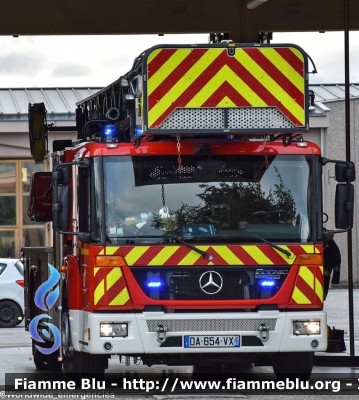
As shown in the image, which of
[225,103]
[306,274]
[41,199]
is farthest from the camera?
[41,199]

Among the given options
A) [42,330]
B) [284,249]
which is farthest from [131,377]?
[284,249]

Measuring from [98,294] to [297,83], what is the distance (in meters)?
2.75

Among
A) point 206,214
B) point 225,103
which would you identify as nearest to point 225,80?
point 225,103

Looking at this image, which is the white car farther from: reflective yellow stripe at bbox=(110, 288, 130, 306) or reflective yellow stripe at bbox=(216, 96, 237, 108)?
reflective yellow stripe at bbox=(216, 96, 237, 108)

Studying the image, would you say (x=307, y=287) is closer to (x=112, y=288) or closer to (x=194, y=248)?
(x=194, y=248)

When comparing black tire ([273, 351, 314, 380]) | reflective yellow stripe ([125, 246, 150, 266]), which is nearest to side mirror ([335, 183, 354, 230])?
black tire ([273, 351, 314, 380])

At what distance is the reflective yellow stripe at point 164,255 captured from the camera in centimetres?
1166

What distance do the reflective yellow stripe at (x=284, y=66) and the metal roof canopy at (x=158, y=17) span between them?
14.9 feet

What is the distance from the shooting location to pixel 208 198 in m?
11.9

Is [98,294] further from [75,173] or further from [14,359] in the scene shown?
[14,359]

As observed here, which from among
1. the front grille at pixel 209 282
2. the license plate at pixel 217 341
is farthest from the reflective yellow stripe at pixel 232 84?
the license plate at pixel 217 341

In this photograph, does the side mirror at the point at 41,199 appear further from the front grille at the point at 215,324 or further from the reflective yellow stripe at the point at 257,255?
the reflective yellow stripe at the point at 257,255

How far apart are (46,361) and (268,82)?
537cm

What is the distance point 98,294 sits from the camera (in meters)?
11.6
